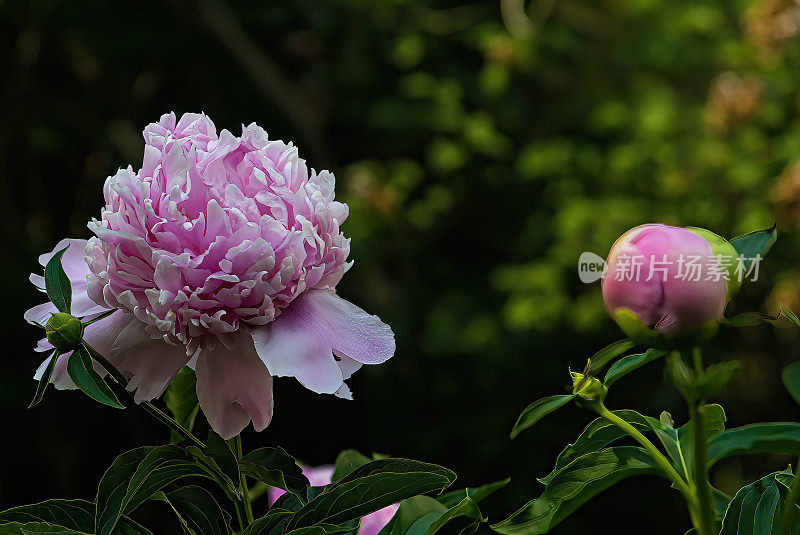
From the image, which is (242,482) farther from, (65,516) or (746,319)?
(746,319)

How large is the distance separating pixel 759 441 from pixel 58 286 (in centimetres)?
24

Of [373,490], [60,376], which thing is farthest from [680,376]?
[60,376]

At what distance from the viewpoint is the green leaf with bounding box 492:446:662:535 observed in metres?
0.32

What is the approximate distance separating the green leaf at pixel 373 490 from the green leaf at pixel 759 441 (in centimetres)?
9

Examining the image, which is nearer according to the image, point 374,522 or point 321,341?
point 321,341

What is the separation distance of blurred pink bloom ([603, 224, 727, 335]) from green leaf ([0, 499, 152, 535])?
0.20m

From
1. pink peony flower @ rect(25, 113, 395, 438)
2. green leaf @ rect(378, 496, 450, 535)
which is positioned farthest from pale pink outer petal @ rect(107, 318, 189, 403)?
green leaf @ rect(378, 496, 450, 535)

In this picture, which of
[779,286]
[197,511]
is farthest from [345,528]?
[779,286]

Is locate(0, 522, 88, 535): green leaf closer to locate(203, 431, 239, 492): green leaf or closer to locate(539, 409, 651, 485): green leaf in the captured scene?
locate(203, 431, 239, 492): green leaf

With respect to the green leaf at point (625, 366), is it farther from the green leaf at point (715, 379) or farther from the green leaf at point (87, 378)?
the green leaf at point (87, 378)

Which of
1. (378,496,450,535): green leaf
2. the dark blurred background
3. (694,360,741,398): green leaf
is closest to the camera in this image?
(694,360,741,398): green leaf

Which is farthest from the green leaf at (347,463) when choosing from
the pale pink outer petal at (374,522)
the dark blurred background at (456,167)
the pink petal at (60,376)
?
the dark blurred background at (456,167)

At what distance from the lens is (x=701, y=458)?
0.28 meters

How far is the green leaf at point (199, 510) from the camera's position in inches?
14.7
